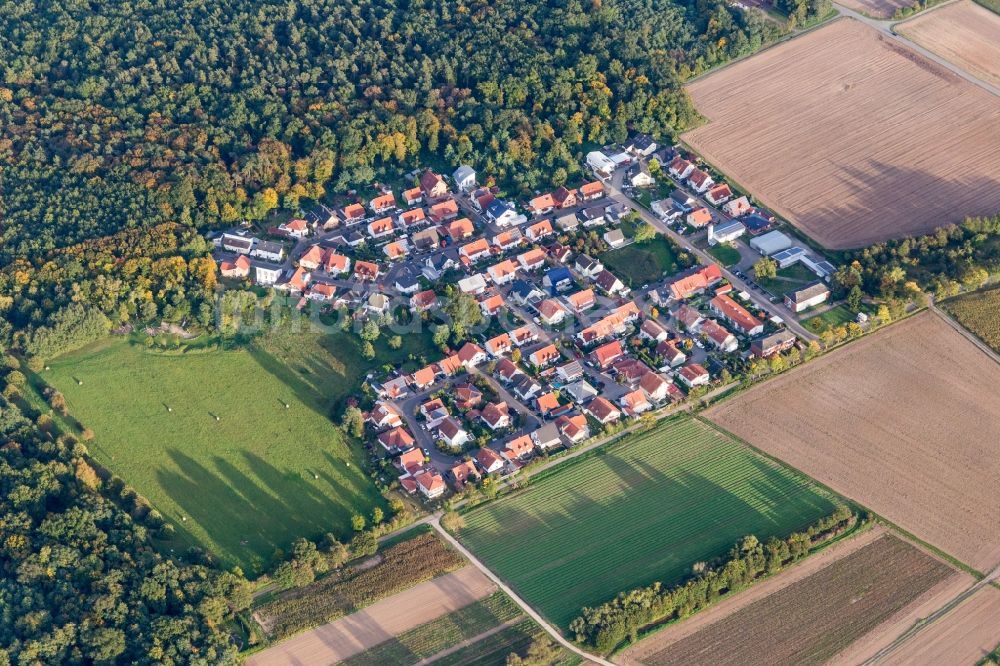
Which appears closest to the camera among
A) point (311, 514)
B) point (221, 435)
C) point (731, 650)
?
point (731, 650)

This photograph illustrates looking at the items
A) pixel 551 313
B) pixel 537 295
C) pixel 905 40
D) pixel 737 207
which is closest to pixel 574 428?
pixel 551 313

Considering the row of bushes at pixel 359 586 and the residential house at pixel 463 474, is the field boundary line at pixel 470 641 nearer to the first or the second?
the row of bushes at pixel 359 586

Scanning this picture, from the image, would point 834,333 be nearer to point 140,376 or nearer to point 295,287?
point 295,287

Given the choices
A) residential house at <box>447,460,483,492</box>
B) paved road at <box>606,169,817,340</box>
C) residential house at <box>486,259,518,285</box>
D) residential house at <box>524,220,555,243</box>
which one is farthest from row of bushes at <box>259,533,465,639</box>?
paved road at <box>606,169,817,340</box>

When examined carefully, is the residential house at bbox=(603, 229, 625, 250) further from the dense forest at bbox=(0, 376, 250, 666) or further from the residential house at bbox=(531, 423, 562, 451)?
the dense forest at bbox=(0, 376, 250, 666)

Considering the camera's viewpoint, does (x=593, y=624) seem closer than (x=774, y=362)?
Yes

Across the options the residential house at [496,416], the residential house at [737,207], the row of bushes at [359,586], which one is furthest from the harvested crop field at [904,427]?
the row of bushes at [359,586]

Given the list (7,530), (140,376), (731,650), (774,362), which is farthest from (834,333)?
(7,530)
